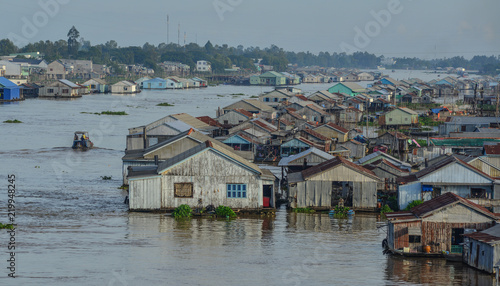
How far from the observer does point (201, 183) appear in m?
19.7

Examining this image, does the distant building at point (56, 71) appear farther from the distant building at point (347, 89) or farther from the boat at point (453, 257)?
the boat at point (453, 257)

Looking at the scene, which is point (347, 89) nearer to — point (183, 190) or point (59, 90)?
point (59, 90)

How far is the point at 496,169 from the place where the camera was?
22312mm

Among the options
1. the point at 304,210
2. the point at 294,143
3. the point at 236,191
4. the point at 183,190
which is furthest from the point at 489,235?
the point at 294,143

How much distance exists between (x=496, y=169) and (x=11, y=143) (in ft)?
81.8

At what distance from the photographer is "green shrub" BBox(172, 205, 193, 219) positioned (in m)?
19.3

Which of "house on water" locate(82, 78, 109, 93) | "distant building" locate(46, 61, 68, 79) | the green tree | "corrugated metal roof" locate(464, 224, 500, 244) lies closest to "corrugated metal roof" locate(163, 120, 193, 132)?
"corrugated metal roof" locate(464, 224, 500, 244)

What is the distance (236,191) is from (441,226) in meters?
6.19

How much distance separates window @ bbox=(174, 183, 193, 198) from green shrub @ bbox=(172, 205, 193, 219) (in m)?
0.34

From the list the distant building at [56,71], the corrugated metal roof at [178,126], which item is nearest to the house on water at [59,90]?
the distant building at [56,71]

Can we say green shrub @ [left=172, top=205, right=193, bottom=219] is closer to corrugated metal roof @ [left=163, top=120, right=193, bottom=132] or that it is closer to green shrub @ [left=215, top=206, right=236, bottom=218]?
green shrub @ [left=215, top=206, right=236, bottom=218]

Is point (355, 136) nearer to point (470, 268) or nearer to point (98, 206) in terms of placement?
point (98, 206)

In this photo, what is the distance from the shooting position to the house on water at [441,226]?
52.5 feet

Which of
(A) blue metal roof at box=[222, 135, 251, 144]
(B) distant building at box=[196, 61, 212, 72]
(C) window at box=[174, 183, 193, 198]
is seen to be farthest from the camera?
(B) distant building at box=[196, 61, 212, 72]
